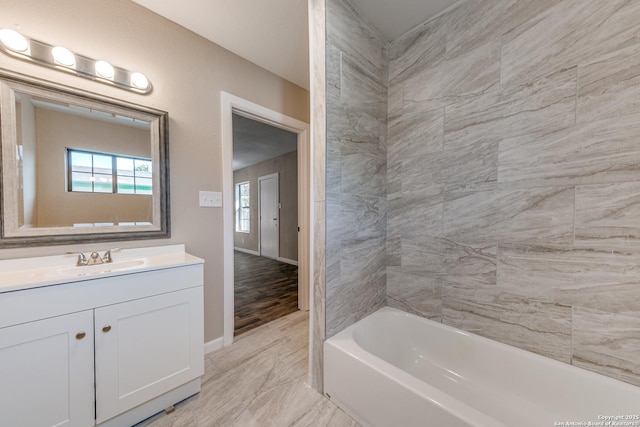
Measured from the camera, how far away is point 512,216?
1294mm

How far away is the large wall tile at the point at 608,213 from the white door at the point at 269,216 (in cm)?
446

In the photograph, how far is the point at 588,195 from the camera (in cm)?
110

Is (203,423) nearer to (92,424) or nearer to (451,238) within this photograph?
(92,424)

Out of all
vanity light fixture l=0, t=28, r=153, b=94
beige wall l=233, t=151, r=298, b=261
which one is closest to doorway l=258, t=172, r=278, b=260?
beige wall l=233, t=151, r=298, b=261

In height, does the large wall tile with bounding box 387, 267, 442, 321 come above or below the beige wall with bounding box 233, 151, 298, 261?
below

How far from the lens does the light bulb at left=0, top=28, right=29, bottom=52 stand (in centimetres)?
107

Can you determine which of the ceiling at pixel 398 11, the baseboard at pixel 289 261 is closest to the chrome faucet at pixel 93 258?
the ceiling at pixel 398 11

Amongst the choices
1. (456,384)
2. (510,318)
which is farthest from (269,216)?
(510,318)

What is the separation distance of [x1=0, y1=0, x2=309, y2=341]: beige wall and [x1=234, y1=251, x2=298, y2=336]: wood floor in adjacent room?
530 mm

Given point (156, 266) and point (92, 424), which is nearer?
point (92, 424)

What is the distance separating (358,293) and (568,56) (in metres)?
1.75

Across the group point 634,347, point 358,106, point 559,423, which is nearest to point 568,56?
point 358,106

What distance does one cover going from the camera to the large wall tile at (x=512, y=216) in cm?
117

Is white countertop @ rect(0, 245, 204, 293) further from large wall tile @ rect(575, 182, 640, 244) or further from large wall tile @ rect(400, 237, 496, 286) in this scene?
large wall tile @ rect(575, 182, 640, 244)
